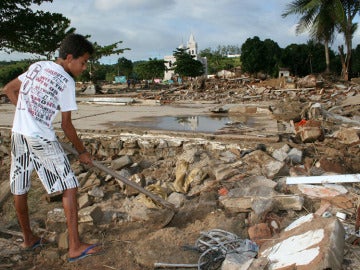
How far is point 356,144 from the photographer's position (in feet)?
17.5

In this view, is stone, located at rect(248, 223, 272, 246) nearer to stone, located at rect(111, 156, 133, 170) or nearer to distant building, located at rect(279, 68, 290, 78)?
stone, located at rect(111, 156, 133, 170)

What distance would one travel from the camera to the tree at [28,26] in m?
15.1

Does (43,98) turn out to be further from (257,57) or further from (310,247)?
(257,57)

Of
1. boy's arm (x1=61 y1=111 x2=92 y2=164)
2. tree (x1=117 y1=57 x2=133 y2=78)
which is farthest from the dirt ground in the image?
tree (x1=117 y1=57 x2=133 y2=78)

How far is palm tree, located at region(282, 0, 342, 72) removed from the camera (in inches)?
774

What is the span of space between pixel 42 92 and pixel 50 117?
0.61 feet

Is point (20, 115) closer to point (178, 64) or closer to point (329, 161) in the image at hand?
point (329, 161)

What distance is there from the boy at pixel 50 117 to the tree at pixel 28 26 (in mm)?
14369

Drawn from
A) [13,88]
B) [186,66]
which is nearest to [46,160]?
[13,88]

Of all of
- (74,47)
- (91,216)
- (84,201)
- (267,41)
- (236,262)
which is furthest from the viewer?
(267,41)

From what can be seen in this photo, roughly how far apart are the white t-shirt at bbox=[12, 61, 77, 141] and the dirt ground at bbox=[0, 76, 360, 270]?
992 mm

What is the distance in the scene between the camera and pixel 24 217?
2795 mm

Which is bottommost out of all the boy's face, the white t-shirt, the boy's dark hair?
the white t-shirt

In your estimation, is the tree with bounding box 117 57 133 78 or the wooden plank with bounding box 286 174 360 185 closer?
the wooden plank with bounding box 286 174 360 185
